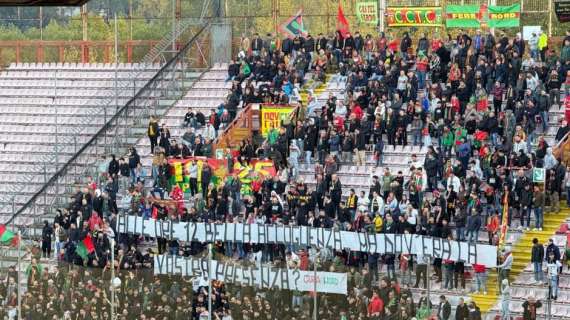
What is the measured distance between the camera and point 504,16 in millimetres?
43031

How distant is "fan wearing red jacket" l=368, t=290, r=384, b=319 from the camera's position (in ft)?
95.6

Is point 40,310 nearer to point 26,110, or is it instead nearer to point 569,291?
point 569,291

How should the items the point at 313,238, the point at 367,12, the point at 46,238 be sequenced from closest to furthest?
the point at 313,238 < the point at 46,238 < the point at 367,12

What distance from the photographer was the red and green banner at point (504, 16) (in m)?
42.8

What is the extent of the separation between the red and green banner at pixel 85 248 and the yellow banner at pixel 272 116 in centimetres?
766

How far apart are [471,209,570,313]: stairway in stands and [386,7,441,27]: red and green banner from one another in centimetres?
1191

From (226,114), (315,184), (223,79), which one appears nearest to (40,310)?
(315,184)

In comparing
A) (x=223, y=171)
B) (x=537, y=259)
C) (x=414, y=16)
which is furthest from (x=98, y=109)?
(x=537, y=259)

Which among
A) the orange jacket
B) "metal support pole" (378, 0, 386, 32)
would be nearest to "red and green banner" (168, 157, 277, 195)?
the orange jacket

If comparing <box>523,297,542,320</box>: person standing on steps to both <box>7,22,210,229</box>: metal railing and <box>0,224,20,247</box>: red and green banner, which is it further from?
<box>7,22,210,229</box>: metal railing

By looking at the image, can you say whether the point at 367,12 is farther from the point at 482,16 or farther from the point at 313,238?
the point at 313,238

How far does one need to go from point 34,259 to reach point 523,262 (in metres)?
11.6

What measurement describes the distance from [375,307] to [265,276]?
109 inches

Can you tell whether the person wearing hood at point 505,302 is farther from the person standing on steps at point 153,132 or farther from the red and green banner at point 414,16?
the red and green banner at point 414,16
